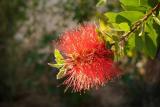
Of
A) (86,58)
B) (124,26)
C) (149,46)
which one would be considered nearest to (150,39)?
(149,46)

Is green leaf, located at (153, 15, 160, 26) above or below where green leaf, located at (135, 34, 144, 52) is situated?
above

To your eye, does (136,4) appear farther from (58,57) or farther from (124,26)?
(58,57)

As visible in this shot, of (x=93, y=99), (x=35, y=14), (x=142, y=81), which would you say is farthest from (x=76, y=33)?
(x=93, y=99)

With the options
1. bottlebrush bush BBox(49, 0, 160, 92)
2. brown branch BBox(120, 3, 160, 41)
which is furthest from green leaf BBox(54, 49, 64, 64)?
brown branch BBox(120, 3, 160, 41)

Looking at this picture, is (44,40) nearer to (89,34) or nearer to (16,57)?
(16,57)

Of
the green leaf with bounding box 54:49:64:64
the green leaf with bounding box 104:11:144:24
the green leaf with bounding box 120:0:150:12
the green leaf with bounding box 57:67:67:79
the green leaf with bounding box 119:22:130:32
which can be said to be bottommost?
the green leaf with bounding box 57:67:67:79

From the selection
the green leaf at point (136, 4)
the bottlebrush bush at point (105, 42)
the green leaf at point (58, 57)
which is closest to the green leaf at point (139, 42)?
the bottlebrush bush at point (105, 42)

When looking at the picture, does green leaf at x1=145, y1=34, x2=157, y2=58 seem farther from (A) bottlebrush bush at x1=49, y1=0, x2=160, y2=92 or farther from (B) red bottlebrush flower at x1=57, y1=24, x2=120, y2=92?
(B) red bottlebrush flower at x1=57, y1=24, x2=120, y2=92

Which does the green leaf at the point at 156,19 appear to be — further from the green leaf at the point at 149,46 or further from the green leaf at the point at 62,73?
the green leaf at the point at 62,73
